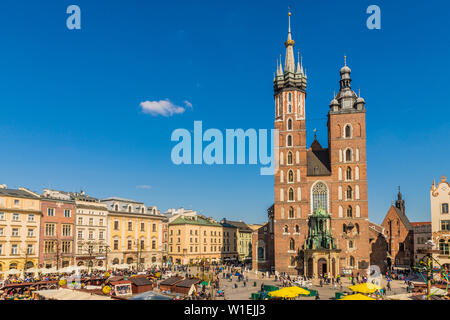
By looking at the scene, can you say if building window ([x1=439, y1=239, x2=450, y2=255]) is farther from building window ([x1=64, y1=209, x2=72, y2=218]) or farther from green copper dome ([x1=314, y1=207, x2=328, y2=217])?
building window ([x1=64, y1=209, x2=72, y2=218])

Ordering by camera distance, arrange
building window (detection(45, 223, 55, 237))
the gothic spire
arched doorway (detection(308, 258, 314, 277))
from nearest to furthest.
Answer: arched doorway (detection(308, 258, 314, 277)) → building window (detection(45, 223, 55, 237)) → the gothic spire

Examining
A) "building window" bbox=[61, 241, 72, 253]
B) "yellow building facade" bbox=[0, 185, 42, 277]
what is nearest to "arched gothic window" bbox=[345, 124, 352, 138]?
"building window" bbox=[61, 241, 72, 253]

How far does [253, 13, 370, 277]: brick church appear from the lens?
2442 inches

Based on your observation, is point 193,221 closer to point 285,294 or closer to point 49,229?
point 49,229

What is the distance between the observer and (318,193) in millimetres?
65750

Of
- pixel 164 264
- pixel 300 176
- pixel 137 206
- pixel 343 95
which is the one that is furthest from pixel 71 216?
pixel 343 95

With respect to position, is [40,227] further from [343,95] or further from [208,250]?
[343,95]

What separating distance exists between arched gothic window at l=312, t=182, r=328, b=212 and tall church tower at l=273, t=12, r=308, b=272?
2.02 m

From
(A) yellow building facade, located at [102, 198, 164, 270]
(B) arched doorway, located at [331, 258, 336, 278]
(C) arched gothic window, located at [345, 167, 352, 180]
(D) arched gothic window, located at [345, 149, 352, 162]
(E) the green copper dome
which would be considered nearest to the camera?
(B) arched doorway, located at [331, 258, 336, 278]

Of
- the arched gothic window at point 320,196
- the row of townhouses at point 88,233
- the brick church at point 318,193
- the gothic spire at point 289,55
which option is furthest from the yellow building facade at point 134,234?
the gothic spire at point 289,55

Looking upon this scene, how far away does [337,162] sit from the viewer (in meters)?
65.3

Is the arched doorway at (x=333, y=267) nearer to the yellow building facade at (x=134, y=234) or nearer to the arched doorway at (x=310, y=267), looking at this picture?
the arched doorway at (x=310, y=267)

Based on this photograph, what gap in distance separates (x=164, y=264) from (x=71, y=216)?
77.6 feet

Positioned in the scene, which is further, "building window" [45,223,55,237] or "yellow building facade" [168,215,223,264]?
"yellow building facade" [168,215,223,264]
